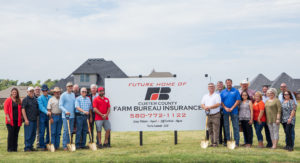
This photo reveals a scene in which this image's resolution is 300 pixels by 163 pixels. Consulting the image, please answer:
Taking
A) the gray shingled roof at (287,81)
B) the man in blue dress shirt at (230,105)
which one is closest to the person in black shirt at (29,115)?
the man in blue dress shirt at (230,105)

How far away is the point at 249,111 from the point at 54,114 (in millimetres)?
6102

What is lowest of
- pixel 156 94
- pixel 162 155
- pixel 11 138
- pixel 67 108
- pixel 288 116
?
pixel 162 155

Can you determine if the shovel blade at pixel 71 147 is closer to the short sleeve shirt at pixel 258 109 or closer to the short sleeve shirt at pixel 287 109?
the short sleeve shirt at pixel 258 109

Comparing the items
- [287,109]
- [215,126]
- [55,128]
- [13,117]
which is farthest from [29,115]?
[287,109]

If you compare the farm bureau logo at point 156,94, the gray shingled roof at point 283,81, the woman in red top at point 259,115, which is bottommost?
the woman in red top at point 259,115

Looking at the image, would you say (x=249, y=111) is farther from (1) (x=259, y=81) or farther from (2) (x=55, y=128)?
(1) (x=259, y=81)

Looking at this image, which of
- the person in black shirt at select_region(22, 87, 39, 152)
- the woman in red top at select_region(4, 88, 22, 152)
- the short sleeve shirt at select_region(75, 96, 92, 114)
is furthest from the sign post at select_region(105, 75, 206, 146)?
the woman in red top at select_region(4, 88, 22, 152)

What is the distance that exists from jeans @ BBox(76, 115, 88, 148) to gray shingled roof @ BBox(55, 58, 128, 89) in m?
43.2

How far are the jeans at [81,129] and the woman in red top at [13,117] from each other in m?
1.79

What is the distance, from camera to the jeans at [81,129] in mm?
10438

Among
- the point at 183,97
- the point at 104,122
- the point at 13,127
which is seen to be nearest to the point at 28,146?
the point at 13,127

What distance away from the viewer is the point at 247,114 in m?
10.4

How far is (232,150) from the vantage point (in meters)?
9.73

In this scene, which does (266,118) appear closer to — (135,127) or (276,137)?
(276,137)
